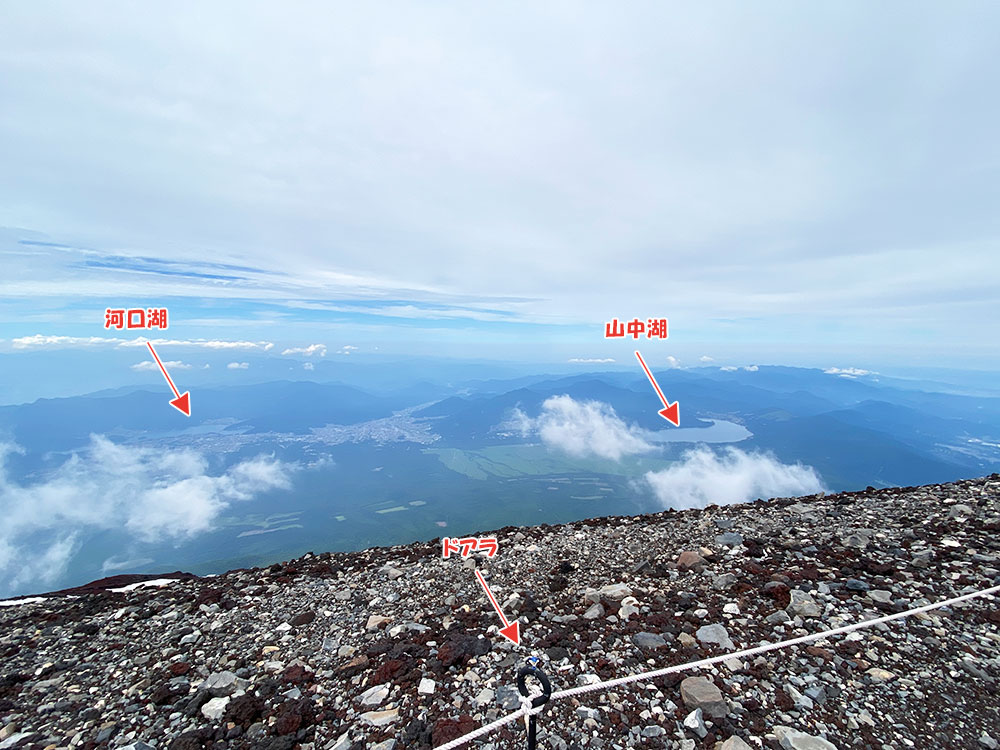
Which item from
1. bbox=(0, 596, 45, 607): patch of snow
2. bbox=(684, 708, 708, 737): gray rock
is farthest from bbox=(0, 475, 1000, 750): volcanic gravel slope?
bbox=(0, 596, 45, 607): patch of snow

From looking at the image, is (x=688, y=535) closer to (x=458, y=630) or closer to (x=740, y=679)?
(x=740, y=679)

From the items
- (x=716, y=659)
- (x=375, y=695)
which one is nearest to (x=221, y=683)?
(x=375, y=695)

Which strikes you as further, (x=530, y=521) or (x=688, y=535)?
(x=530, y=521)

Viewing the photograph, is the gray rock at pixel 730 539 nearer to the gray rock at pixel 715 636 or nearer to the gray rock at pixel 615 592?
the gray rock at pixel 615 592

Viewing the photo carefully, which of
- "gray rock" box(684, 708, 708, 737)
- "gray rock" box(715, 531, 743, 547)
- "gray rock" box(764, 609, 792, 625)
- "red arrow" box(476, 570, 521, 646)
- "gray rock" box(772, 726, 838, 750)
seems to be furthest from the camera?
"gray rock" box(715, 531, 743, 547)

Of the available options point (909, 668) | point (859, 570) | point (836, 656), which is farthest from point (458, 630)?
point (859, 570)

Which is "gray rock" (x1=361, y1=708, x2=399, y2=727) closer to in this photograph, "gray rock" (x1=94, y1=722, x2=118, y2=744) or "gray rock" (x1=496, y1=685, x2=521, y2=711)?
"gray rock" (x1=496, y1=685, x2=521, y2=711)
